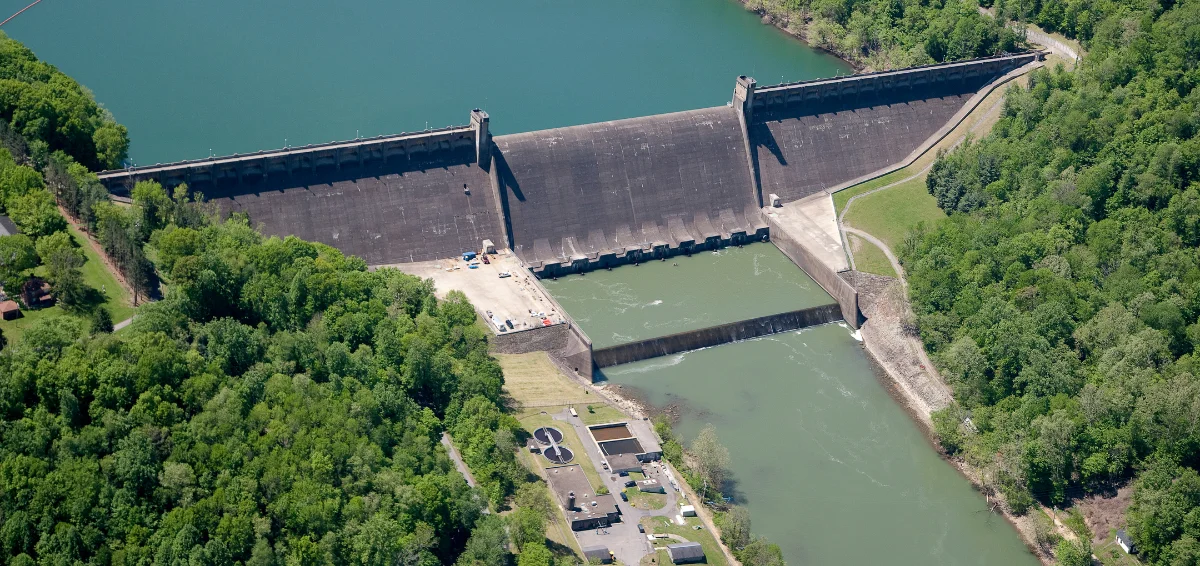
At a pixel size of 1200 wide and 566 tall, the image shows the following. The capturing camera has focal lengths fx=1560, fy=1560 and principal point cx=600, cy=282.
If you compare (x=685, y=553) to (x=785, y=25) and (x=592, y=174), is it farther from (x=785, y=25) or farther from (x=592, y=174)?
(x=785, y=25)

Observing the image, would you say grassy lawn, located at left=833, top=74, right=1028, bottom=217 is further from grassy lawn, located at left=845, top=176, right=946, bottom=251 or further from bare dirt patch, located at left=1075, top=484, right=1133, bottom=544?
bare dirt patch, located at left=1075, top=484, right=1133, bottom=544

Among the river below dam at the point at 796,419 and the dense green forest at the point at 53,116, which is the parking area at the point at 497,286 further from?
the dense green forest at the point at 53,116

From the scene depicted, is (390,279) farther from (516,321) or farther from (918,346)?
(918,346)

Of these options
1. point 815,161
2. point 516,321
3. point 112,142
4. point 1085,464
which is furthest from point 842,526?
point 112,142

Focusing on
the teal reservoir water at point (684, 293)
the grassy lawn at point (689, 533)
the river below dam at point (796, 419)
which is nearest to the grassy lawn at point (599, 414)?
the river below dam at point (796, 419)

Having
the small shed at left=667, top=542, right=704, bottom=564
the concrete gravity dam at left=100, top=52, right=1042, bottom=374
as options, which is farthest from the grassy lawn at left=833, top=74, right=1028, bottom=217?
the small shed at left=667, top=542, right=704, bottom=564

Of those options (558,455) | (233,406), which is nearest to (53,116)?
(233,406)
